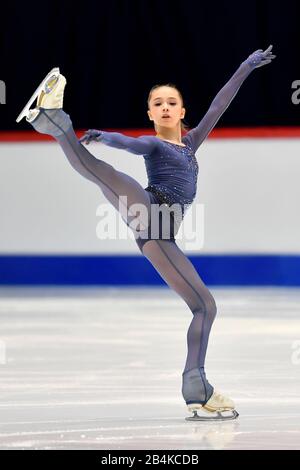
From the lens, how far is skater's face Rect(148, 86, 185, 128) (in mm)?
3521

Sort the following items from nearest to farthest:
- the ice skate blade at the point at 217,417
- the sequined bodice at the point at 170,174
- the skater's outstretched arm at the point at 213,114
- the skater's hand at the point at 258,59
A: the ice skate blade at the point at 217,417 < the sequined bodice at the point at 170,174 < the skater's outstretched arm at the point at 213,114 < the skater's hand at the point at 258,59

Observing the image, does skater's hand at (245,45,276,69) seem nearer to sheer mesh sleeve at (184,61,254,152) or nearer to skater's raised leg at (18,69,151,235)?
sheer mesh sleeve at (184,61,254,152)

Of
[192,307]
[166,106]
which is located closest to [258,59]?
[166,106]

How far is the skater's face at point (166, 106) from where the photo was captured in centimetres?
352

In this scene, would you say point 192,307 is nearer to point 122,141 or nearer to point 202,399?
point 202,399

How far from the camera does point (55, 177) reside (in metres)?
7.66

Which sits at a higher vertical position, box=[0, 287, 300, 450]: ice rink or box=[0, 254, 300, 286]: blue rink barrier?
box=[0, 254, 300, 286]: blue rink barrier

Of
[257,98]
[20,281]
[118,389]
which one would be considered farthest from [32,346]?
[257,98]

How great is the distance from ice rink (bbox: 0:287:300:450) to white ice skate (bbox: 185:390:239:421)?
0.04m
